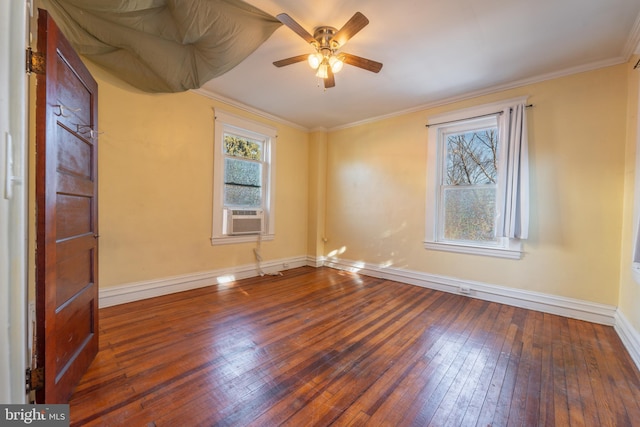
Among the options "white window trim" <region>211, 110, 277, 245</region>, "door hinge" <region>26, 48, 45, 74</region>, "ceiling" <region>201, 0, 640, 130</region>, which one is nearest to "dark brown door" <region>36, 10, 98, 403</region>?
"door hinge" <region>26, 48, 45, 74</region>

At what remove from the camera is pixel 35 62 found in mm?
1189

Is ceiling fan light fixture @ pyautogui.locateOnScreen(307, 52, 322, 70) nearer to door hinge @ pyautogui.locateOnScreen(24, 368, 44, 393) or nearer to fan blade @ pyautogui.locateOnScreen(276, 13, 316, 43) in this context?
fan blade @ pyautogui.locateOnScreen(276, 13, 316, 43)

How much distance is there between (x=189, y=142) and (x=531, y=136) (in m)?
4.15

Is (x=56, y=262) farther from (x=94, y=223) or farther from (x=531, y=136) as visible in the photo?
(x=531, y=136)

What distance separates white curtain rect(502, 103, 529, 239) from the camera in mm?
2906

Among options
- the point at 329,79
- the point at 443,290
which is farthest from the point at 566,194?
the point at 329,79

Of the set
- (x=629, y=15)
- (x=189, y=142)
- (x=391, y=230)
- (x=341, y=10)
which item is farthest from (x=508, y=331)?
(x=189, y=142)

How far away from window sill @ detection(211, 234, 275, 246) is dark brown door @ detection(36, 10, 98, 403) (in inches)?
71.7

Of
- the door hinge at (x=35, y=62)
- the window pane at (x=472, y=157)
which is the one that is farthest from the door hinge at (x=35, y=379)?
the window pane at (x=472, y=157)

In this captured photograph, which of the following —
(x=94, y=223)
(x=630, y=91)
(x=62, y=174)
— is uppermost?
(x=630, y=91)

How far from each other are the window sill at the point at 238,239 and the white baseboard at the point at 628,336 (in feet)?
13.5

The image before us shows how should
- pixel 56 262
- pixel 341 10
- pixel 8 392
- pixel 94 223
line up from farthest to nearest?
pixel 341 10 → pixel 94 223 → pixel 56 262 → pixel 8 392

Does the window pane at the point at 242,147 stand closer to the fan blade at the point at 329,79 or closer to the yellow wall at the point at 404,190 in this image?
the yellow wall at the point at 404,190

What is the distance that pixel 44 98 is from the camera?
1.21m
